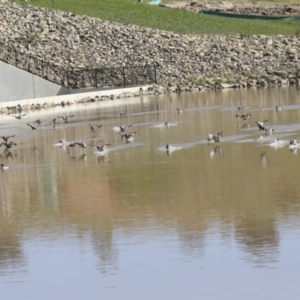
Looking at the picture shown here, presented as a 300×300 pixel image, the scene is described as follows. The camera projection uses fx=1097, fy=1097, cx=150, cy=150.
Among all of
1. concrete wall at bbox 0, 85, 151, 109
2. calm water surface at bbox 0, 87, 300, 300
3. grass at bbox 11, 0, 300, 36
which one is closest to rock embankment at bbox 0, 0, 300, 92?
grass at bbox 11, 0, 300, 36

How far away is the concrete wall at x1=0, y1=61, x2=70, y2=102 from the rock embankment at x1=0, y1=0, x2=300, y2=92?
6256 mm

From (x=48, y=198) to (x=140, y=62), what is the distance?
38.8 meters

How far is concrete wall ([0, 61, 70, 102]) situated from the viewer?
152ft

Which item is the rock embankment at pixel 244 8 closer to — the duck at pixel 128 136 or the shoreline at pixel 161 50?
the shoreline at pixel 161 50

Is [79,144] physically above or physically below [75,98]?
below

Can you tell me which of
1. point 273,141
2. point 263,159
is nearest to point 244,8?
point 273,141

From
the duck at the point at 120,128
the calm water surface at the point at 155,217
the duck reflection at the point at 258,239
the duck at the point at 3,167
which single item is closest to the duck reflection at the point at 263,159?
the calm water surface at the point at 155,217

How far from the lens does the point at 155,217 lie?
48.9 ft

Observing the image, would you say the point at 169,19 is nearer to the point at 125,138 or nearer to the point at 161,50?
the point at 161,50

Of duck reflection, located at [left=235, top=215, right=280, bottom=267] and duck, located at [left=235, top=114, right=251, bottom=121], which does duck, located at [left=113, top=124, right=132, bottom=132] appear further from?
duck reflection, located at [left=235, top=215, right=280, bottom=267]

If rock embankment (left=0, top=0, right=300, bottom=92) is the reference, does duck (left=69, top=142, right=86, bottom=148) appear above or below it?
below

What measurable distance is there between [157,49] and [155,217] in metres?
44.4

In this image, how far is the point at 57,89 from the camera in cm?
4900

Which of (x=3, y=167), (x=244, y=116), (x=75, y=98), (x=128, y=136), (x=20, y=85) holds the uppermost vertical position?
(x=20, y=85)
